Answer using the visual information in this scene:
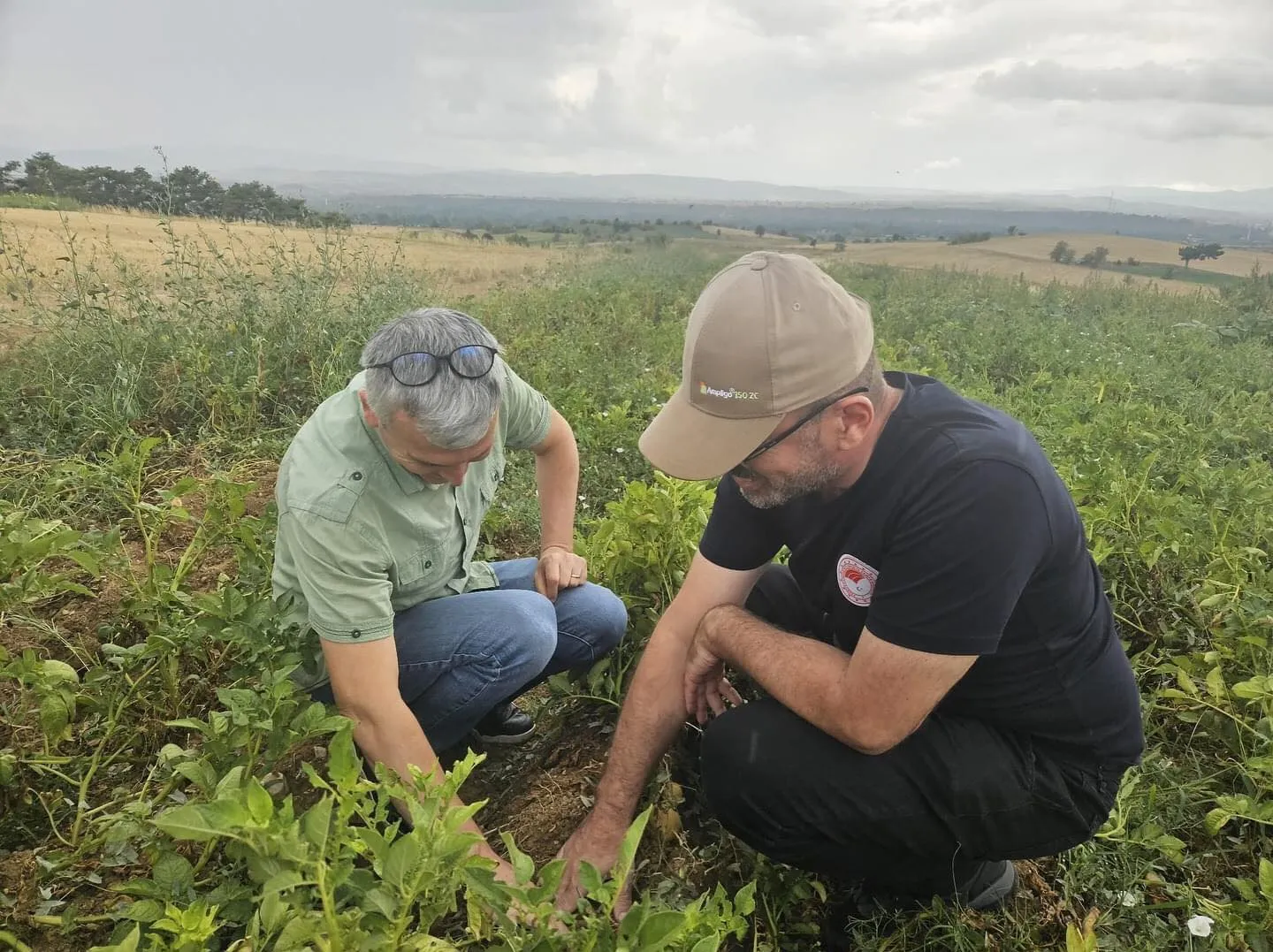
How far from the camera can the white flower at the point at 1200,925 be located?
63.7 inches

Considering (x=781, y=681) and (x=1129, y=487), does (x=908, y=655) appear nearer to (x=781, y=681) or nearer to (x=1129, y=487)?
(x=781, y=681)

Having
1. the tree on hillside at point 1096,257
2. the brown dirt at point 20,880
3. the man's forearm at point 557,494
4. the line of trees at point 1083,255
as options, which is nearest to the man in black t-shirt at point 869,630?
the man's forearm at point 557,494

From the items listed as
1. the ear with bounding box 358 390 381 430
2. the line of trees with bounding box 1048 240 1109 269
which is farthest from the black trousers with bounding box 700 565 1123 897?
the line of trees with bounding box 1048 240 1109 269

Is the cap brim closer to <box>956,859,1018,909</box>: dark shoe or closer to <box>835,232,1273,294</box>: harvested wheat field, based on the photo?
<box>956,859,1018,909</box>: dark shoe

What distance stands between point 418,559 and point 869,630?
1108 millimetres

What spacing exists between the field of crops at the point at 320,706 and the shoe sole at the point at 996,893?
0.04 meters

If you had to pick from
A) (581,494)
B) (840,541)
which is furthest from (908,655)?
(581,494)

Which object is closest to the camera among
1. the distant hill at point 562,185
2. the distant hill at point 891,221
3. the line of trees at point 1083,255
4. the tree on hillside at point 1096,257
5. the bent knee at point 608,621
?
the bent knee at point 608,621

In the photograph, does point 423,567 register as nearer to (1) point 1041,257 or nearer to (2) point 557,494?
(2) point 557,494

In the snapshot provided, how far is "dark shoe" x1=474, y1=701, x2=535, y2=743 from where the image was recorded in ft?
8.03

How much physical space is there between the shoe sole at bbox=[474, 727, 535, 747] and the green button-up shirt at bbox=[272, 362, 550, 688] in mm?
576

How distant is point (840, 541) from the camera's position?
5.44 feet

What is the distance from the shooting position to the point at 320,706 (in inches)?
55.2

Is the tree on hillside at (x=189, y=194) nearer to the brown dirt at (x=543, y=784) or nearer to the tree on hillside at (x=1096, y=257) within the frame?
the brown dirt at (x=543, y=784)
